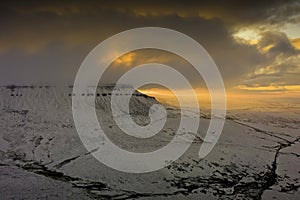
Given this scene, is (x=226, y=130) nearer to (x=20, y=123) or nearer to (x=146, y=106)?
(x=146, y=106)

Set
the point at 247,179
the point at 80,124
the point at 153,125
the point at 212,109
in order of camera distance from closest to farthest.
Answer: the point at 247,179
the point at 80,124
the point at 153,125
the point at 212,109

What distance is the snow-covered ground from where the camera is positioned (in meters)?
29.2

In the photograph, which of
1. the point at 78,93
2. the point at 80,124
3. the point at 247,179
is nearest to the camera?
the point at 247,179

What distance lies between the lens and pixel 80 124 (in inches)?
1799

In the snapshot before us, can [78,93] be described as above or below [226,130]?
above

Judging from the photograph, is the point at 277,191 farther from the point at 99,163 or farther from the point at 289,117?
the point at 289,117

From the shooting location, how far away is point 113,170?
33.9 metres

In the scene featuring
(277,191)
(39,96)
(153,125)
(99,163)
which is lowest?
(277,191)

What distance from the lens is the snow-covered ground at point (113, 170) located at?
29.2 m

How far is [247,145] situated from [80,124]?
24.1 meters

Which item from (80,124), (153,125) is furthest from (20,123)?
(153,125)

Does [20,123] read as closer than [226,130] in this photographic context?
Yes

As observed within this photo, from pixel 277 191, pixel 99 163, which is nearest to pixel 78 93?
pixel 99 163

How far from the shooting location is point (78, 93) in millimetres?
54344
